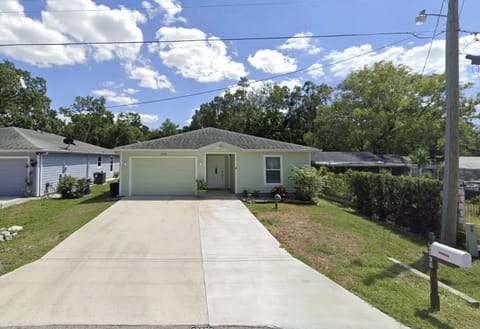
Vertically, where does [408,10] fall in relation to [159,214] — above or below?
above

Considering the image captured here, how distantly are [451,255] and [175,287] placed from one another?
3978 mm

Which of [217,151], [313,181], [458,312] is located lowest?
[458,312]

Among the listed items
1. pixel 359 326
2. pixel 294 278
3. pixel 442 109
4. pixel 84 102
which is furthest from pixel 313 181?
pixel 84 102

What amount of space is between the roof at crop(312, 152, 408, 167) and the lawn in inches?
565

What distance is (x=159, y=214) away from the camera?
8.91 meters

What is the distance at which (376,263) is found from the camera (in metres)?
5.28

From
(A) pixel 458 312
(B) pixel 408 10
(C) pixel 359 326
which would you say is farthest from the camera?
(B) pixel 408 10

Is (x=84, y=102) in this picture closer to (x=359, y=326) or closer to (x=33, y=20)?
(x=33, y=20)

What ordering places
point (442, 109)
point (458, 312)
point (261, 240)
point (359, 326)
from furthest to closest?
1. point (442, 109)
2. point (261, 240)
3. point (458, 312)
4. point (359, 326)

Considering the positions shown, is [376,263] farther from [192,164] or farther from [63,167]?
[63,167]

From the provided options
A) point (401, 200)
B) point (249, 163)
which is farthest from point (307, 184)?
point (401, 200)

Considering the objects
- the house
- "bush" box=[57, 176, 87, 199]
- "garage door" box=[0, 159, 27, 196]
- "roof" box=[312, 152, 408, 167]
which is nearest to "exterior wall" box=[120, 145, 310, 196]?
the house

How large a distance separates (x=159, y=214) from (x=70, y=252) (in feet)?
12.0

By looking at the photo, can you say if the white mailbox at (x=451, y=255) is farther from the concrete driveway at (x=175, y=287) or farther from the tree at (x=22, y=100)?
the tree at (x=22, y=100)
